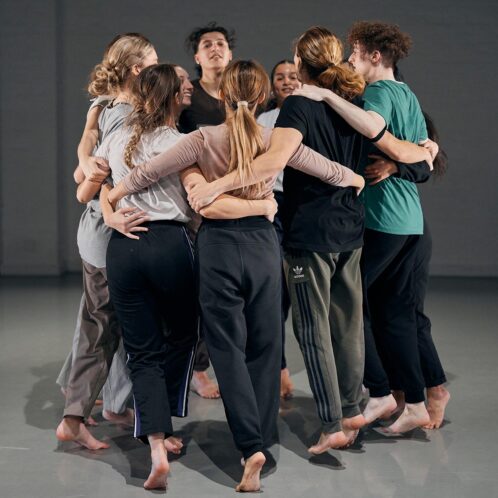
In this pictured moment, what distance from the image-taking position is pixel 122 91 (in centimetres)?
375

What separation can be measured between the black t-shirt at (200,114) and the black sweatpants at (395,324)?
121cm

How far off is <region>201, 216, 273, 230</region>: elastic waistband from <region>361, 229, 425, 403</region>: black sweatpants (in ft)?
2.46

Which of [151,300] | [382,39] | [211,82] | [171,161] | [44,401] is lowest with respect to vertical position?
[44,401]

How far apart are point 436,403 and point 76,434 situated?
1.56 m

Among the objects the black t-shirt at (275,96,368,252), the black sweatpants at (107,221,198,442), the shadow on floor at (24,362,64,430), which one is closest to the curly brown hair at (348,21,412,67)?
the black t-shirt at (275,96,368,252)

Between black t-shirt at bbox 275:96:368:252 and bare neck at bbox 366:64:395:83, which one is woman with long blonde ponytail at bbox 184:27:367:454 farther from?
bare neck at bbox 366:64:395:83

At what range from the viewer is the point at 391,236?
3.70m

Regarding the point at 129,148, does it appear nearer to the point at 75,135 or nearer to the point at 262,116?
the point at 262,116

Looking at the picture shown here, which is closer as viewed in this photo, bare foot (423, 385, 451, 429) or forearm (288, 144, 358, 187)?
forearm (288, 144, 358, 187)

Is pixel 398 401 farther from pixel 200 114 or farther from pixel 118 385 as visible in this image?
pixel 200 114

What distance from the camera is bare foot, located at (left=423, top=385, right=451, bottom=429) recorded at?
3.95 meters

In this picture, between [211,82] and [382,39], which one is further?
[211,82]

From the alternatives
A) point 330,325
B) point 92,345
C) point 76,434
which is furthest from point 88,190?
point 330,325

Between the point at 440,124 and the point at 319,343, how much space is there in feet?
18.2
